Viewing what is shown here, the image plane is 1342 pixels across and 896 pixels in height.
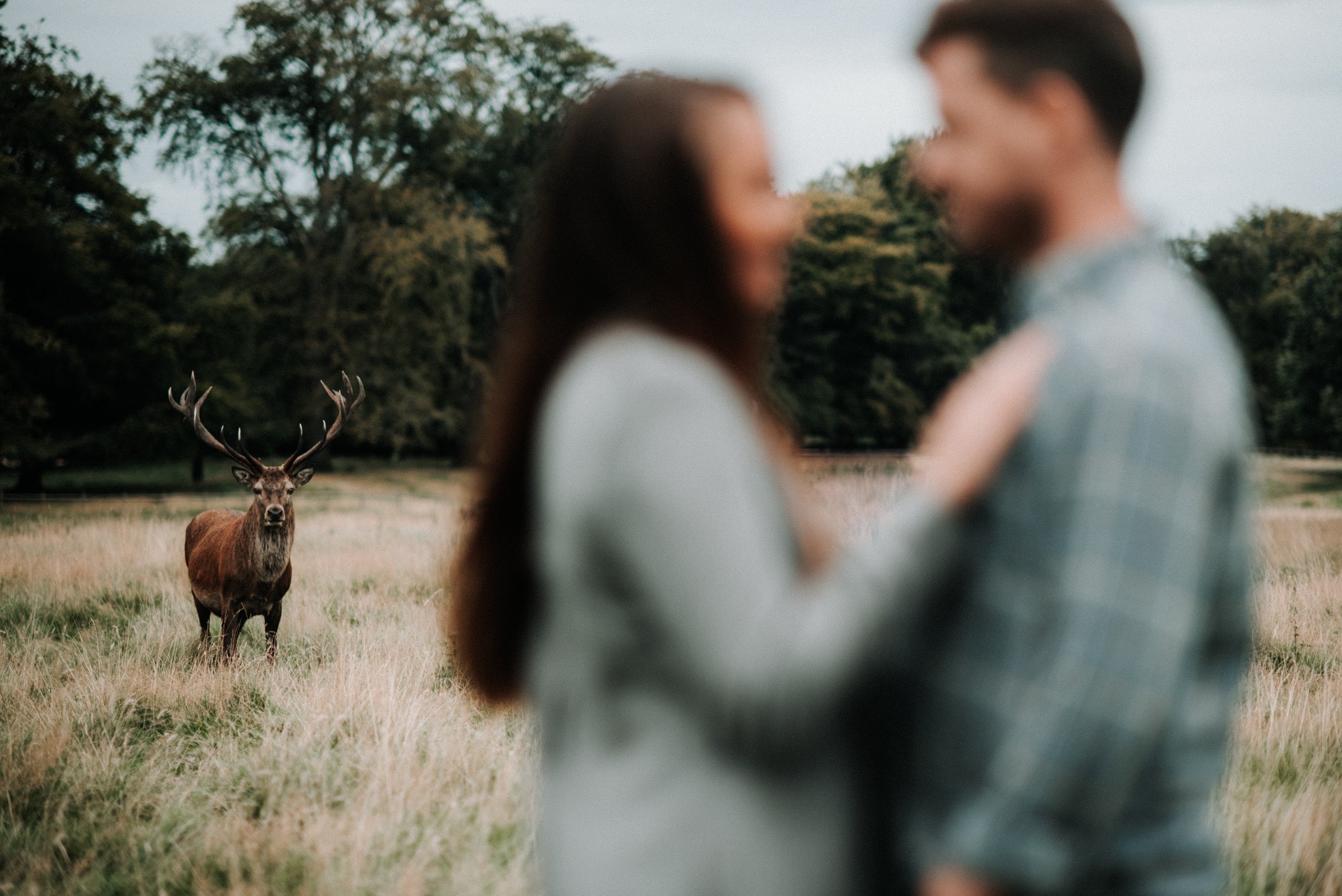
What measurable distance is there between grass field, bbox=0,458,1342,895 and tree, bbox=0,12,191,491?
41.2 feet

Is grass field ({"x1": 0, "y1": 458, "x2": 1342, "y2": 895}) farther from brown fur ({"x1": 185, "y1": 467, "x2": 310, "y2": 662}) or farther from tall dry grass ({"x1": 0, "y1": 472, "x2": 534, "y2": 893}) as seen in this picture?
brown fur ({"x1": 185, "y1": 467, "x2": 310, "y2": 662})

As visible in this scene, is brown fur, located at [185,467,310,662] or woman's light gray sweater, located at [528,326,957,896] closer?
woman's light gray sweater, located at [528,326,957,896]

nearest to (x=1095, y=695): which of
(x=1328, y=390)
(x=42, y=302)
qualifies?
(x=42, y=302)

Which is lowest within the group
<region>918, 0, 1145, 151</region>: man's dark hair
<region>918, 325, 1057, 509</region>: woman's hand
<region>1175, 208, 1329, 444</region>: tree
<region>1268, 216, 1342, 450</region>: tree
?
<region>918, 325, 1057, 509</region>: woman's hand

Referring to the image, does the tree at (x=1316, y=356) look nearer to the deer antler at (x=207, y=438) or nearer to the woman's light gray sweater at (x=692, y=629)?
the deer antler at (x=207, y=438)

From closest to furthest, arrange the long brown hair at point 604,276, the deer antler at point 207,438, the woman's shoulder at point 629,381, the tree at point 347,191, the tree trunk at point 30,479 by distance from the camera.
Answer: the woman's shoulder at point 629,381
the long brown hair at point 604,276
the deer antler at point 207,438
the tree trunk at point 30,479
the tree at point 347,191

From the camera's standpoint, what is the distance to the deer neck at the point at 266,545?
575 centimetres

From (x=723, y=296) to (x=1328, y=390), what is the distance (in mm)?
31572

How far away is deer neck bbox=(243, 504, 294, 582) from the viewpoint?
227 inches

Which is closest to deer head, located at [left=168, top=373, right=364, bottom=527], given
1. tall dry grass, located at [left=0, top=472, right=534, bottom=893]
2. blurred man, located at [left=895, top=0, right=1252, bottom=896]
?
tall dry grass, located at [left=0, top=472, right=534, bottom=893]

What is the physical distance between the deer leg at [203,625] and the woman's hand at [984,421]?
5872 mm

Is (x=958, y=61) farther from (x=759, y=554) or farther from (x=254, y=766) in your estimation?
(x=254, y=766)

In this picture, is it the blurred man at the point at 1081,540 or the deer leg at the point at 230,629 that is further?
the deer leg at the point at 230,629

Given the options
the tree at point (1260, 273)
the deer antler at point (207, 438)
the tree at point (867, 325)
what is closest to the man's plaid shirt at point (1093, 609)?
the deer antler at point (207, 438)
